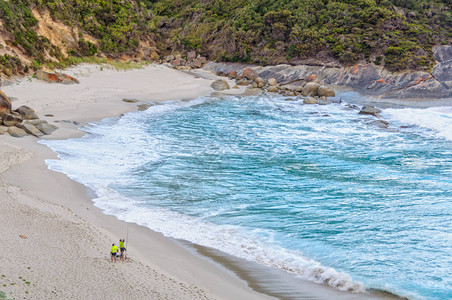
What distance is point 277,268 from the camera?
369 inches

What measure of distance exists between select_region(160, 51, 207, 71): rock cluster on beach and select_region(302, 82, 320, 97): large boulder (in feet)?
47.8

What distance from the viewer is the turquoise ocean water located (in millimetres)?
9875

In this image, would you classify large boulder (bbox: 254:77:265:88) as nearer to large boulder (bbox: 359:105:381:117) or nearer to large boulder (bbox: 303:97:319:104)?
large boulder (bbox: 303:97:319:104)

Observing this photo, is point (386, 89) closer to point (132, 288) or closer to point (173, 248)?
point (173, 248)

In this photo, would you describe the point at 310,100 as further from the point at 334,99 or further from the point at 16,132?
the point at 16,132

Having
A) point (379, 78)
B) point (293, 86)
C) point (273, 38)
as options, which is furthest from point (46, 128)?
point (273, 38)

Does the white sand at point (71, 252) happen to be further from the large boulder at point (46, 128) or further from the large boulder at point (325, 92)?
the large boulder at point (325, 92)

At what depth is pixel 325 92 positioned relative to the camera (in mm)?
35656

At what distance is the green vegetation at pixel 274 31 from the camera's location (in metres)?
35.6

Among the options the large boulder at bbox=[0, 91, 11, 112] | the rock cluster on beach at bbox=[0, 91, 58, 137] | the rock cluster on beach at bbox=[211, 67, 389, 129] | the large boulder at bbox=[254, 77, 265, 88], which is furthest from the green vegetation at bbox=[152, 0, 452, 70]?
the large boulder at bbox=[0, 91, 11, 112]

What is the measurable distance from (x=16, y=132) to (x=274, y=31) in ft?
110

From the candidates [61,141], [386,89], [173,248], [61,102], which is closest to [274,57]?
[386,89]

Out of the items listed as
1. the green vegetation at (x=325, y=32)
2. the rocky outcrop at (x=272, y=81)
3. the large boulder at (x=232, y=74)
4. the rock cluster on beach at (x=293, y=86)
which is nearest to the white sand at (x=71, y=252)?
the rock cluster on beach at (x=293, y=86)

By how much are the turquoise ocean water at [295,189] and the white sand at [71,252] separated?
0.83 meters
